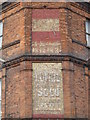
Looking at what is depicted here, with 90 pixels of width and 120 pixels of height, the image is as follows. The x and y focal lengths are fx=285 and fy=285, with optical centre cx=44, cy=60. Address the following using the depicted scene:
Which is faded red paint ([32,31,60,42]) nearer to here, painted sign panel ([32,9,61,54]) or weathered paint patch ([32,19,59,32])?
painted sign panel ([32,9,61,54])

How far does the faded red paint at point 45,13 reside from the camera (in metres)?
16.2

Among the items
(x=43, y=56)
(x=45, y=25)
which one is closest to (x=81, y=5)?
(x=45, y=25)

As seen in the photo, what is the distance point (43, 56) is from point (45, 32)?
1.45 meters

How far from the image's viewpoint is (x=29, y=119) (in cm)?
1441

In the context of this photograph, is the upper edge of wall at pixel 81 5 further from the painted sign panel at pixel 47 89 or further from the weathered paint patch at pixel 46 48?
the painted sign panel at pixel 47 89

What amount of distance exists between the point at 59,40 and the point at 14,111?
458cm

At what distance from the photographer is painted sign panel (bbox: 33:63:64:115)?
14719 mm

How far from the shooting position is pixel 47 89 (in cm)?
1500

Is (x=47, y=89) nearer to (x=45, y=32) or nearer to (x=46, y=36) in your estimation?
(x=46, y=36)

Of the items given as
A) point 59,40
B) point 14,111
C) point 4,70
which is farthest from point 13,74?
point 59,40

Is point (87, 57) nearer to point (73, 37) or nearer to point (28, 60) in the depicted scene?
point (73, 37)

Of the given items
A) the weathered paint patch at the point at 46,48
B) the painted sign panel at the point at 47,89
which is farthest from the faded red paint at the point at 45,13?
the painted sign panel at the point at 47,89

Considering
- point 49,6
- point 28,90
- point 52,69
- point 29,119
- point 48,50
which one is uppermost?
point 49,6

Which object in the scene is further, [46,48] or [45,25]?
[45,25]
